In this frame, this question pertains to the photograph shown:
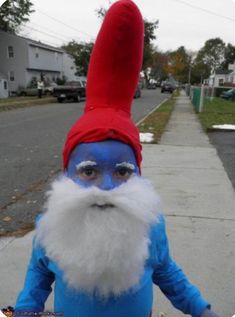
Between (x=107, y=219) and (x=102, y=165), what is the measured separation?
0.22m

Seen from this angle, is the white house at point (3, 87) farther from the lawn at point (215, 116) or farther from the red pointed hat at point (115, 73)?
the red pointed hat at point (115, 73)

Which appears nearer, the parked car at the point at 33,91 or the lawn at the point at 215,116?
the lawn at the point at 215,116

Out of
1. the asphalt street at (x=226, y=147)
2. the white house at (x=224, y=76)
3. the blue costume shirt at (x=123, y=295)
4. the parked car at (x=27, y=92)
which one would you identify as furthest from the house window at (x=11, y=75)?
the blue costume shirt at (x=123, y=295)

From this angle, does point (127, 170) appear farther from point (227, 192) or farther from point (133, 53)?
point (227, 192)

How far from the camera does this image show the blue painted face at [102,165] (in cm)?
145

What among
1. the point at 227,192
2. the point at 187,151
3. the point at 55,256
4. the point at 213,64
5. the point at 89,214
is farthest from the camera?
the point at 213,64

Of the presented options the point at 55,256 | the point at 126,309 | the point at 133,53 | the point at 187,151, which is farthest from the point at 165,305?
the point at 187,151

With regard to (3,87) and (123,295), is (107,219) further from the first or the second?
(3,87)

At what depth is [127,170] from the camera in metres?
1.50

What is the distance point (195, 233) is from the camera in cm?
380

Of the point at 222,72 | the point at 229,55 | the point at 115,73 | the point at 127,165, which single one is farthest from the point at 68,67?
the point at 127,165

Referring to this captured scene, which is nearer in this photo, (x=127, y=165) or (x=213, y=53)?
(x=127, y=165)

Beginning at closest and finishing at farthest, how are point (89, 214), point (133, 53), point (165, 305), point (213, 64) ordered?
point (89, 214)
point (133, 53)
point (165, 305)
point (213, 64)

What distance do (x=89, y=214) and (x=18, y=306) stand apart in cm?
55
